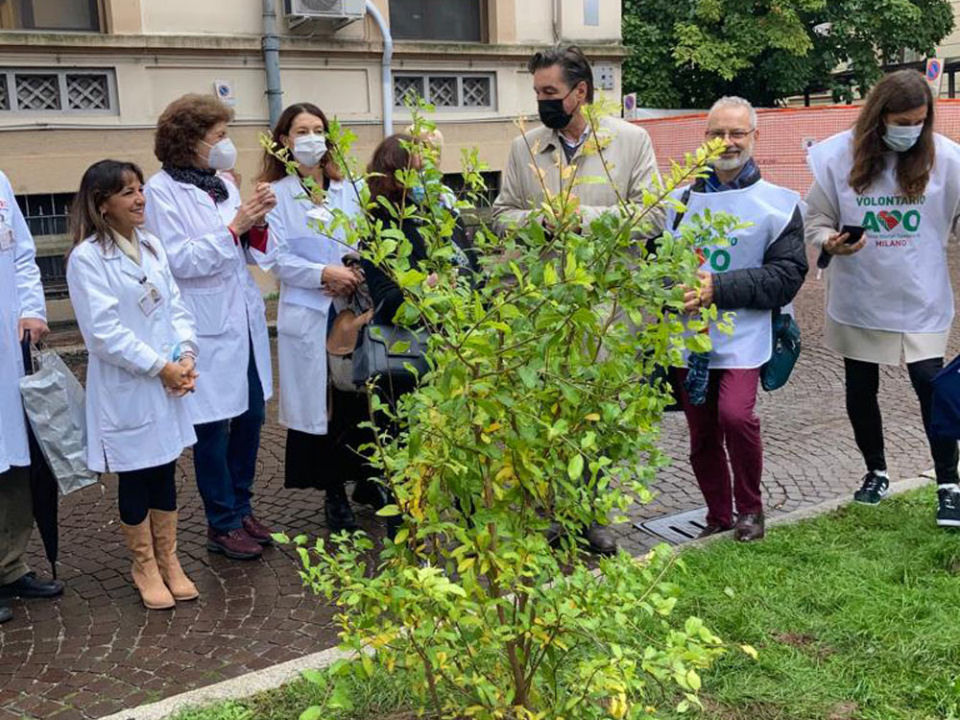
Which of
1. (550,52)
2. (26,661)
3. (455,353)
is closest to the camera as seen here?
(455,353)

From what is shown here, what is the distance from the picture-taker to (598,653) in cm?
252

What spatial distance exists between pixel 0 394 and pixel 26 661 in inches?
43.0

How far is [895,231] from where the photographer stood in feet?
15.3

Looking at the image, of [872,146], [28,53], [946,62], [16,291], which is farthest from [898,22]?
[16,291]

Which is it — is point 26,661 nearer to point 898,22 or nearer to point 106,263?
point 106,263

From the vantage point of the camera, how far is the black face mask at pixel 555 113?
178 inches

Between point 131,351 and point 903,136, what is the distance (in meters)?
3.37

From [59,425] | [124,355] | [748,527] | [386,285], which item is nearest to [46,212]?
[59,425]

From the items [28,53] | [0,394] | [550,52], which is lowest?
[0,394]

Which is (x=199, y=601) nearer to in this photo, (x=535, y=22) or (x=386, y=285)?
(x=386, y=285)

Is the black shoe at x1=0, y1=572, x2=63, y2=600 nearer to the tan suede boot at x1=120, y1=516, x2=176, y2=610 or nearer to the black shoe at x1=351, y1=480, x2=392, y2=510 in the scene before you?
the tan suede boot at x1=120, y1=516, x2=176, y2=610

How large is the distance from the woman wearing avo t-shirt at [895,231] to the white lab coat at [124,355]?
2.95 meters

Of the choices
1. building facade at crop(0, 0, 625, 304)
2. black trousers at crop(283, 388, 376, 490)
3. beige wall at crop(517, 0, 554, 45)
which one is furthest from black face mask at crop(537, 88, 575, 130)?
beige wall at crop(517, 0, 554, 45)

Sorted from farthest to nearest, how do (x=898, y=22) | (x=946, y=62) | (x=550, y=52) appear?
1. (x=946, y=62)
2. (x=898, y=22)
3. (x=550, y=52)
